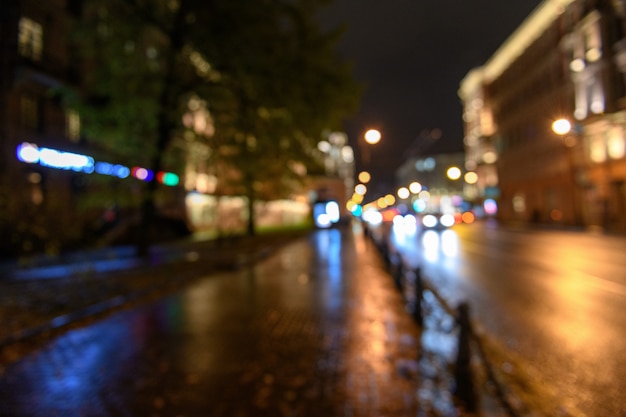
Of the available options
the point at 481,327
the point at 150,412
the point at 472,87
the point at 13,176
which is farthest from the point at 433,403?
the point at 472,87

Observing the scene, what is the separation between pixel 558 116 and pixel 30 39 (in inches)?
1371

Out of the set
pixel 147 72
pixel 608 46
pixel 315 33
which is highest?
pixel 608 46

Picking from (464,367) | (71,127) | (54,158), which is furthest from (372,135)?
(71,127)

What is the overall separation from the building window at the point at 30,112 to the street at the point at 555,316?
17.8 metres

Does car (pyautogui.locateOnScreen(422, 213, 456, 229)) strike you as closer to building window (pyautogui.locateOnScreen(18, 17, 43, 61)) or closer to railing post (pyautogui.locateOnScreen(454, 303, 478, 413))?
building window (pyautogui.locateOnScreen(18, 17, 43, 61))

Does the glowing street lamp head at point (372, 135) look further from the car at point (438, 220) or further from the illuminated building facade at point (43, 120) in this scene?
the car at point (438, 220)

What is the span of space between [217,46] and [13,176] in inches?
449

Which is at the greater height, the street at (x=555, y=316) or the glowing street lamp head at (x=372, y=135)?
the glowing street lamp head at (x=372, y=135)

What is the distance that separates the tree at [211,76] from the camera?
13.9m

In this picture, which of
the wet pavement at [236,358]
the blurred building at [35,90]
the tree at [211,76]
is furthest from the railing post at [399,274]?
the blurred building at [35,90]

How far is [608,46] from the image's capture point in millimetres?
30375

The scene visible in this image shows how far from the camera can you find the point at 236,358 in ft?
18.6

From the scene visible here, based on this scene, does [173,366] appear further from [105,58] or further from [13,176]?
[13,176]

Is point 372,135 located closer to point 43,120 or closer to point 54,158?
point 54,158
